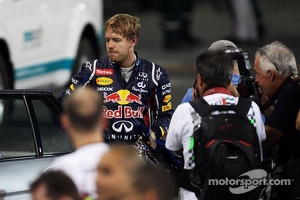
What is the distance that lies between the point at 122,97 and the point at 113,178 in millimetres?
2815

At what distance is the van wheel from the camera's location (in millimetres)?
12913

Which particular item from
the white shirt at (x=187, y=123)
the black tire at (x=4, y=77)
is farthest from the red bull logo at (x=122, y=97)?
the black tire at (x=4, y=77)

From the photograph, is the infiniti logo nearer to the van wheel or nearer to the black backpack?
the black backpack

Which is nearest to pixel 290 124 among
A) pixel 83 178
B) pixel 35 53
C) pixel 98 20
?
pixel 83 178

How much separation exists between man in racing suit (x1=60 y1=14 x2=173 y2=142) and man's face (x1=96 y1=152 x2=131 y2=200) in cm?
272

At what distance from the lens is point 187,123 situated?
19.2 feet

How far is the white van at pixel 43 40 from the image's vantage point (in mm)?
11391

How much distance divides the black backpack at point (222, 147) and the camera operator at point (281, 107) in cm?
65

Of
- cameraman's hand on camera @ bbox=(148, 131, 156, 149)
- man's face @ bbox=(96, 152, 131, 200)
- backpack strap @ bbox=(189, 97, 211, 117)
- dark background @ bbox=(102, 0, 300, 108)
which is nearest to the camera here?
man's face @ bbox=(96, 152, 131, 200)

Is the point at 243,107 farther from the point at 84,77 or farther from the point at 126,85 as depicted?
the point at 84,77

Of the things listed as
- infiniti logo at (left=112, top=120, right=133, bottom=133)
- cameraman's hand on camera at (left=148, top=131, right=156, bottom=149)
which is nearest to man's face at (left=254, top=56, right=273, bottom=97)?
cameraman's hand on camera at (left=148, top=131, right=156, bottom=149)

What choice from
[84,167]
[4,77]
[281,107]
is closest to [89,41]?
[4,77]

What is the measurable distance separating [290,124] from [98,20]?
23.5ft

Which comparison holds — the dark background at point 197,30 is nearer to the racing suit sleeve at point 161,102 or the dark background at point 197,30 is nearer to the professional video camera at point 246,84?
the racing suit sleeve at point 161,102
